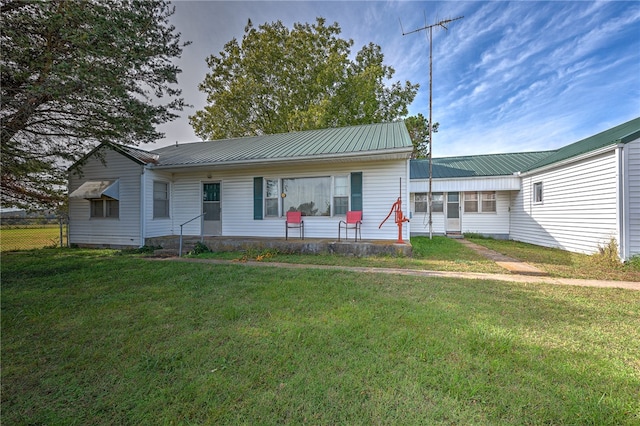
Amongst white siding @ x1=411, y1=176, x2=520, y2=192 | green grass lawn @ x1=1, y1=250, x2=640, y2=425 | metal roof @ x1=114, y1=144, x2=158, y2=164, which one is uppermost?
metal roof @ x1=114, y1=144, x2=158, y2=164

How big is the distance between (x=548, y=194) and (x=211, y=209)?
12550mm

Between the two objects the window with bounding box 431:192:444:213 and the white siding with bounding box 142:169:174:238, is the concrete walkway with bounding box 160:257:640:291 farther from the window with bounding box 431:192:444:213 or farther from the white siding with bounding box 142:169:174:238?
the window with bounding box 431:192:444:213

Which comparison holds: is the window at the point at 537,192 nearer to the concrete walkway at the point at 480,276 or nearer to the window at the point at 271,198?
the concrete walkway at the point at 480,276

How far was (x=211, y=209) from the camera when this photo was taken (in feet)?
32.4

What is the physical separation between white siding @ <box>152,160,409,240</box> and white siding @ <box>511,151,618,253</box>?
508 cm

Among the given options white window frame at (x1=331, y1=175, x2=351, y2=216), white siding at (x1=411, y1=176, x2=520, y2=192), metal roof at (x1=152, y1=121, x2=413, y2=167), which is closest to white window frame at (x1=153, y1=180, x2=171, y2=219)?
metal roof at (x1=152, y1=121, x2=413, y2=167)

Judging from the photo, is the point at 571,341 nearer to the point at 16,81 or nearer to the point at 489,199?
the point at 16,81

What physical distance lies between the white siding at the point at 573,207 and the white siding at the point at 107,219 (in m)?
14.2

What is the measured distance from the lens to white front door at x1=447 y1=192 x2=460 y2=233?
12.7m

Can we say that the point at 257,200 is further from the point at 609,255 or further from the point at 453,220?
the point at 609,255

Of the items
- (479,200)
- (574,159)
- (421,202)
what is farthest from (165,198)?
(574,159)

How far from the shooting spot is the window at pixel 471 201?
41.1 ft

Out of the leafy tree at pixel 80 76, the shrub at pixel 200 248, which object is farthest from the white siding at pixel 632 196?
the leafy tree at pixel 80 76

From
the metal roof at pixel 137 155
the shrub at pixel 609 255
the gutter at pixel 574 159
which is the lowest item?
the shrub at pixel 609 255
